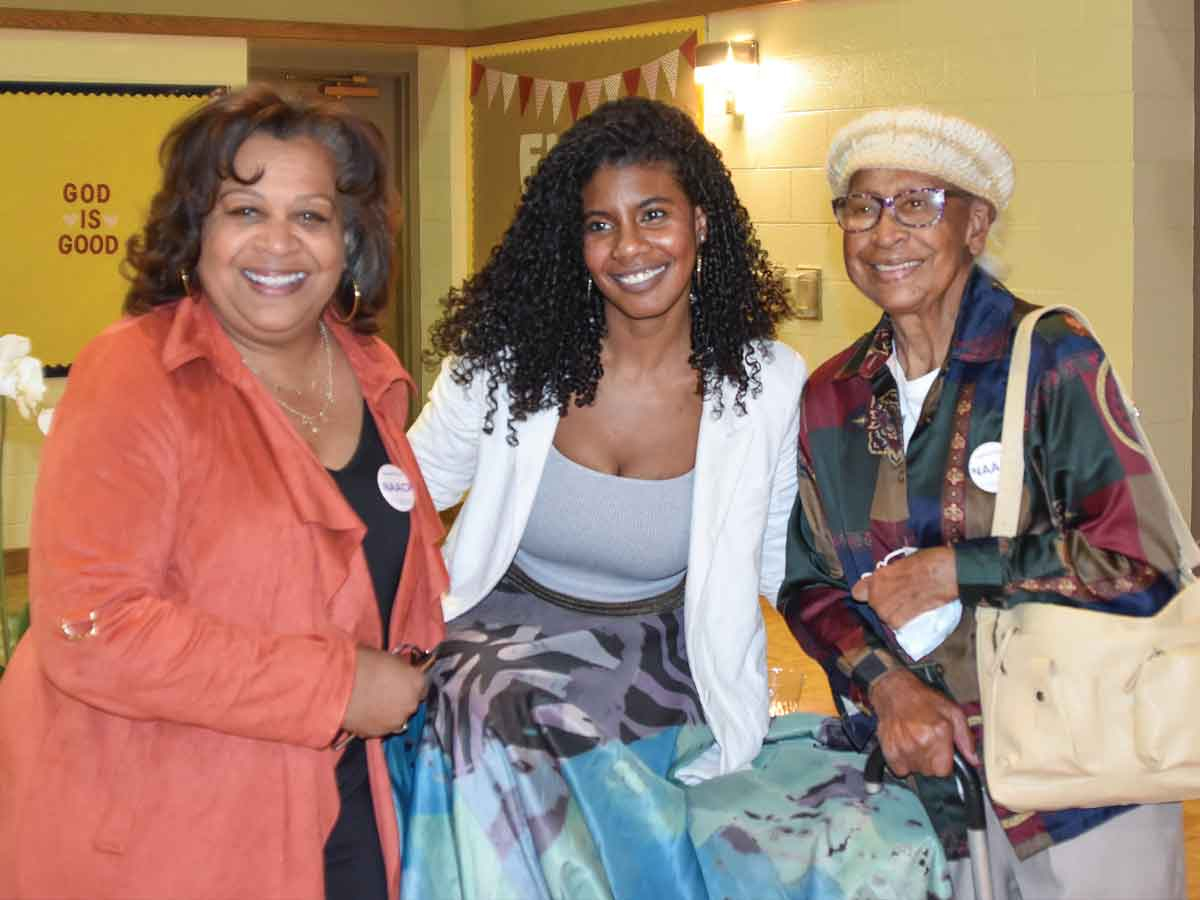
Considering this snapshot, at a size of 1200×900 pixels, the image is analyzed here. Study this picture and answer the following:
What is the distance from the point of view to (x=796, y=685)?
541 cm

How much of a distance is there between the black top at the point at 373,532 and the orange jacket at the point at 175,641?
0.28 feet

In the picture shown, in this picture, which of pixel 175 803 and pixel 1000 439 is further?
pixel 1000 439

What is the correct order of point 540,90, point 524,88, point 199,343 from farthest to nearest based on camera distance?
point 524,88 < point 540,90 < point 199,343

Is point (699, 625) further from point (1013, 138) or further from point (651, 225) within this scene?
point (1013, 138)

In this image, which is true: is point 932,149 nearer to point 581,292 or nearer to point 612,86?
point 581,292

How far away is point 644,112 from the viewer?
9.13 ft

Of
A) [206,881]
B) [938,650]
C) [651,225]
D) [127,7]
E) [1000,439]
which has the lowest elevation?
[206,881]

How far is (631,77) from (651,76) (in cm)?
16

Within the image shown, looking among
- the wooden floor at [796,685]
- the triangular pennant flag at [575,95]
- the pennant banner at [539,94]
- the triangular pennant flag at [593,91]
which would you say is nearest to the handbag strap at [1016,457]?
the wooden floor at [796,685]

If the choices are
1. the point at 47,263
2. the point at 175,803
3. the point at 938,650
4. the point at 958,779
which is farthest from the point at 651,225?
the point at 47,263

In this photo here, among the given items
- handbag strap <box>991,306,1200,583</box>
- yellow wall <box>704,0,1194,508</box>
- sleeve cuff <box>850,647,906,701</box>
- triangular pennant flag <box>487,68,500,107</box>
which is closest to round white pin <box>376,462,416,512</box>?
sleeve cuff <box>850,647,906,701</box>

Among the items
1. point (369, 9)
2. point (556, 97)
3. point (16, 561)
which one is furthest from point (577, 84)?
point (16, 561)

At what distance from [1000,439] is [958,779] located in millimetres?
515

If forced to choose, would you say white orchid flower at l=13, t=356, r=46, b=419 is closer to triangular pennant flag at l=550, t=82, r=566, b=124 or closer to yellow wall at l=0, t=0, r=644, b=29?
yellow wall at l=0, t=0, r=644, b=29
